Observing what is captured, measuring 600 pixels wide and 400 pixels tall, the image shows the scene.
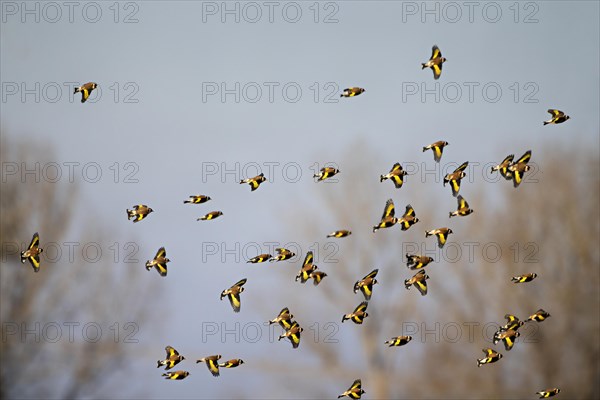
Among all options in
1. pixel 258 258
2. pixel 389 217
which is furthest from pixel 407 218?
pixel 258 258

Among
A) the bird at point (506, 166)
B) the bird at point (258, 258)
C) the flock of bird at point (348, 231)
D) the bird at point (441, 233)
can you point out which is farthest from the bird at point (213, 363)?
the bird at point (506, 166)

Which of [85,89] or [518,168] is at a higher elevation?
[85,89]

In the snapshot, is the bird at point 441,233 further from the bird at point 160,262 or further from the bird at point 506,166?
the bird at point 160,262

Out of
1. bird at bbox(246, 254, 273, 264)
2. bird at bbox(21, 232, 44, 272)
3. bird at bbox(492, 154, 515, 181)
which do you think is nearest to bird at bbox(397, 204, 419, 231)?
bird at bbox(492, 154, 515, 181)

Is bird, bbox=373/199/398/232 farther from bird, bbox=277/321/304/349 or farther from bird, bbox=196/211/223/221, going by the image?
bird, bbox=196/211/223/221

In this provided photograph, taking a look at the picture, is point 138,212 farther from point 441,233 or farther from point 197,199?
point 441,233

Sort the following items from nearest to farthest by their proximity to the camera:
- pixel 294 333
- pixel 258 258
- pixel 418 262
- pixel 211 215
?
pixel 258 258
pixel 211 215
pixel 294 333
pixel 418 262

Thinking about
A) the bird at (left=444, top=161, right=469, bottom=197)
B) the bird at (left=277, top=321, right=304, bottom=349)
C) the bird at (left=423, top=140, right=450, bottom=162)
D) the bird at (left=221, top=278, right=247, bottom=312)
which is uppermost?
the bird at (left=423, top=140, right=450, bottom=162)

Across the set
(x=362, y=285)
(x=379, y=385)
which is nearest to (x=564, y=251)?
(x=379, y=385)
